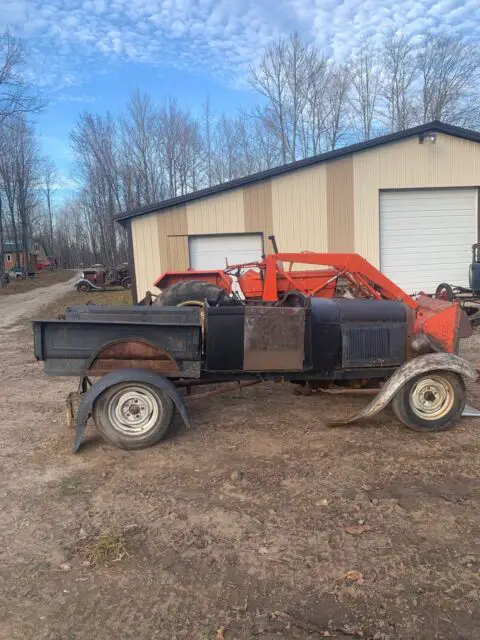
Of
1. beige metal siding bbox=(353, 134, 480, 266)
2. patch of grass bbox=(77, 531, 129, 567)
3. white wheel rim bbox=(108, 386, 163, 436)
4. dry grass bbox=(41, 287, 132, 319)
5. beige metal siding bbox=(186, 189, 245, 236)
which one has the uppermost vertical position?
beige metal siding bbox=(353, 134, 480, 266)

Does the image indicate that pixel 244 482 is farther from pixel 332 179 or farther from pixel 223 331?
pixel 332 179

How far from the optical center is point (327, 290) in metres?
8.66

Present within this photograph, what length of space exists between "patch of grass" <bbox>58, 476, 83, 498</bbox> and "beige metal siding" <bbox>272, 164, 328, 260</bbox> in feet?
36.1

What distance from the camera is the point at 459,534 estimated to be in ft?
10.3

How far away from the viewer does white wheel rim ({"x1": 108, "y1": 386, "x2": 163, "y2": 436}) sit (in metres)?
4.60

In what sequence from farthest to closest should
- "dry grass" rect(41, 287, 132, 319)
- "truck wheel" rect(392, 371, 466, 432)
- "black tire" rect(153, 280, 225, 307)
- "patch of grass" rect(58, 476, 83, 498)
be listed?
"dry grass" rect(41, 287, 132, 319), "black tire" rect(153, 280, 225, 307), "truck wheel" rect(392, 371, 466, 432), "patch of grass" rect(58, 476, 83, 498)

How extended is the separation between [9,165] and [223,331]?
166ft

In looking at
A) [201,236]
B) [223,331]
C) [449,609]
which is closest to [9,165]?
[201,236]

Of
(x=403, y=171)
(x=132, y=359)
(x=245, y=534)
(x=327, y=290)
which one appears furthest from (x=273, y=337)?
(x=403, y=171)

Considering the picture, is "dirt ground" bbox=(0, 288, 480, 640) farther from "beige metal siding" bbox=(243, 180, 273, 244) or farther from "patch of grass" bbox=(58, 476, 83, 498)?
"beige metal siding" bbox=(243, 180, 273, 244)

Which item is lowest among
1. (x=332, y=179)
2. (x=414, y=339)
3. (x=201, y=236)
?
(x=414, y=339)

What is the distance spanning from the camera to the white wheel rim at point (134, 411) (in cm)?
460

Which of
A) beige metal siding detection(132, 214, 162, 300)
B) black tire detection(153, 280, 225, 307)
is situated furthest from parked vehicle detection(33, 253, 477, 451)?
beige metal siding detection(132, 214, 162, 300)

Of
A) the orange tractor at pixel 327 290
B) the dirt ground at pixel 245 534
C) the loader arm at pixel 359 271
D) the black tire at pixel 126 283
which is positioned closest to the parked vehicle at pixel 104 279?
the black tire at pixel 126 283
